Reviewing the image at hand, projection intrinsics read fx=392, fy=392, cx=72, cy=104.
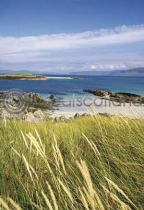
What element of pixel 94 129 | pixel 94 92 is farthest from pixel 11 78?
pixel 94 129

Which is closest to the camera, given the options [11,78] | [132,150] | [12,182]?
[12,182]

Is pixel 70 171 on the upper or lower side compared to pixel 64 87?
upper

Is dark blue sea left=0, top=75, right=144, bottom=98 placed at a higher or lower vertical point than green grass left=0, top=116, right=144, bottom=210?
lower

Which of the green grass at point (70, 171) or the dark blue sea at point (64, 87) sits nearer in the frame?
the green grass at point (70, 171)

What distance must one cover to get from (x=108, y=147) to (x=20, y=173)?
1347 mm

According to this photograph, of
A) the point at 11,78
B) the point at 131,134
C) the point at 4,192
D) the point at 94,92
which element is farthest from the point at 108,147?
the point at 11,78

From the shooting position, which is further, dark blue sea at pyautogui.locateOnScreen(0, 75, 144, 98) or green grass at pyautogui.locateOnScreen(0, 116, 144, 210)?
dark blue sea at pyautogui.locateOnScreen(0, 75, 144, 98)

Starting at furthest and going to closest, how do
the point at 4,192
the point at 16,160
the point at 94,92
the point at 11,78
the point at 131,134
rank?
1. the point at 11,78
2. the point at 94,92
3. the point at 131,134
4. the point at 16,160
5. the point at 4,192

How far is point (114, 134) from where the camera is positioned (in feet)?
17.8

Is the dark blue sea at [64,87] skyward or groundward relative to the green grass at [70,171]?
groundward

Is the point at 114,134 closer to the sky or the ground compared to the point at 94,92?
closer to the sky

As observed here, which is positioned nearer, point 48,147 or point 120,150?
point 120,150

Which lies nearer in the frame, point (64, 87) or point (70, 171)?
point (70, 171)

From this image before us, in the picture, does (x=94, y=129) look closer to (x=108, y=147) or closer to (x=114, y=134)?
(x=114, y=134)
